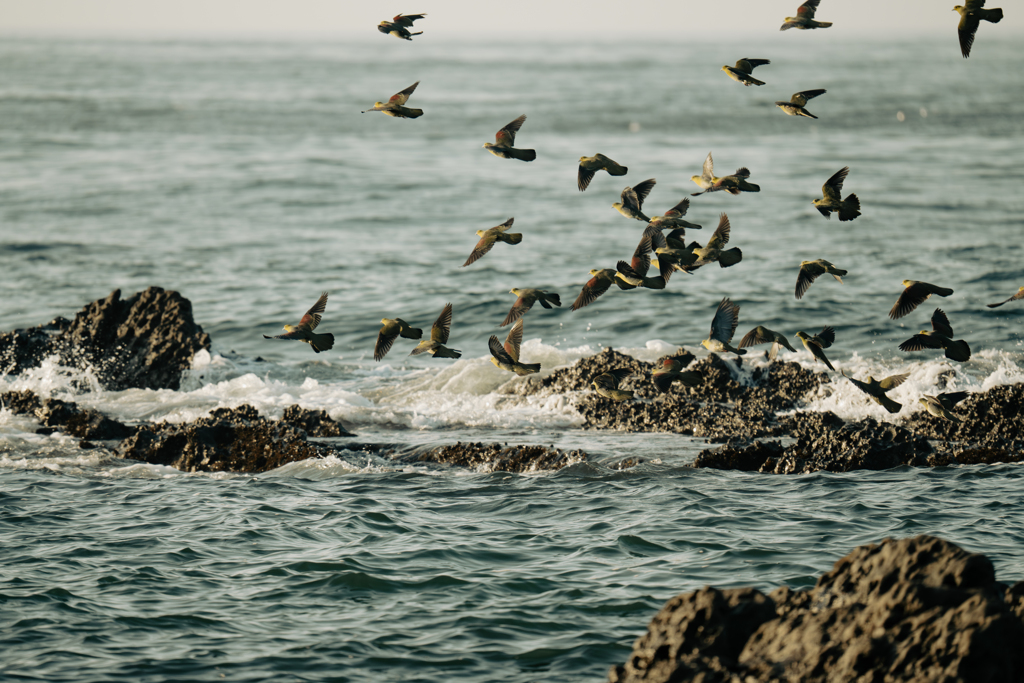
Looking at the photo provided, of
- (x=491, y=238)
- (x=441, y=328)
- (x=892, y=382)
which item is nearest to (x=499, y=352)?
(x=441, y=328)

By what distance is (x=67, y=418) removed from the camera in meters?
15.2

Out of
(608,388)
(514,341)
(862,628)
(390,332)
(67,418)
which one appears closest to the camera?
(862,628)

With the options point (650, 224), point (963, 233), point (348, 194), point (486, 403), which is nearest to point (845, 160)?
point (963, 233)

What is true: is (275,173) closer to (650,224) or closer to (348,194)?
(348,194)

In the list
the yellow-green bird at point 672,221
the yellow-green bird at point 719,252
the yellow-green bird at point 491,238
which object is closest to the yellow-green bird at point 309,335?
the yellow-green bird at point 491,238

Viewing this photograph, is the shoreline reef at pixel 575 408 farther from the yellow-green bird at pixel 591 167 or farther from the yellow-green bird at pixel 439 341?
the yellow-green bird at pixel 591 167

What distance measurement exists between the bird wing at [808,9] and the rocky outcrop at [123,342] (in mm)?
11311

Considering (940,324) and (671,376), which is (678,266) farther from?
(940,324)

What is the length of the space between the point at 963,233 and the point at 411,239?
52.0ft

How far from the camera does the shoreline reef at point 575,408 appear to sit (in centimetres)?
1309

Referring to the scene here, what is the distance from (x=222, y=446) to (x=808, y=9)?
353 inches

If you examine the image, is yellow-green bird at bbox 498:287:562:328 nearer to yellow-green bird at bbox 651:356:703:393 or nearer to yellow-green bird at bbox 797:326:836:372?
yellow-green bird at bbox 651:356:703:393

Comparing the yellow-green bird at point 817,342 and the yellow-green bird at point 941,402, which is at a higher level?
the yellow-green bird at point 817,342

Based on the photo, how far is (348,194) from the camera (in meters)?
39.6
